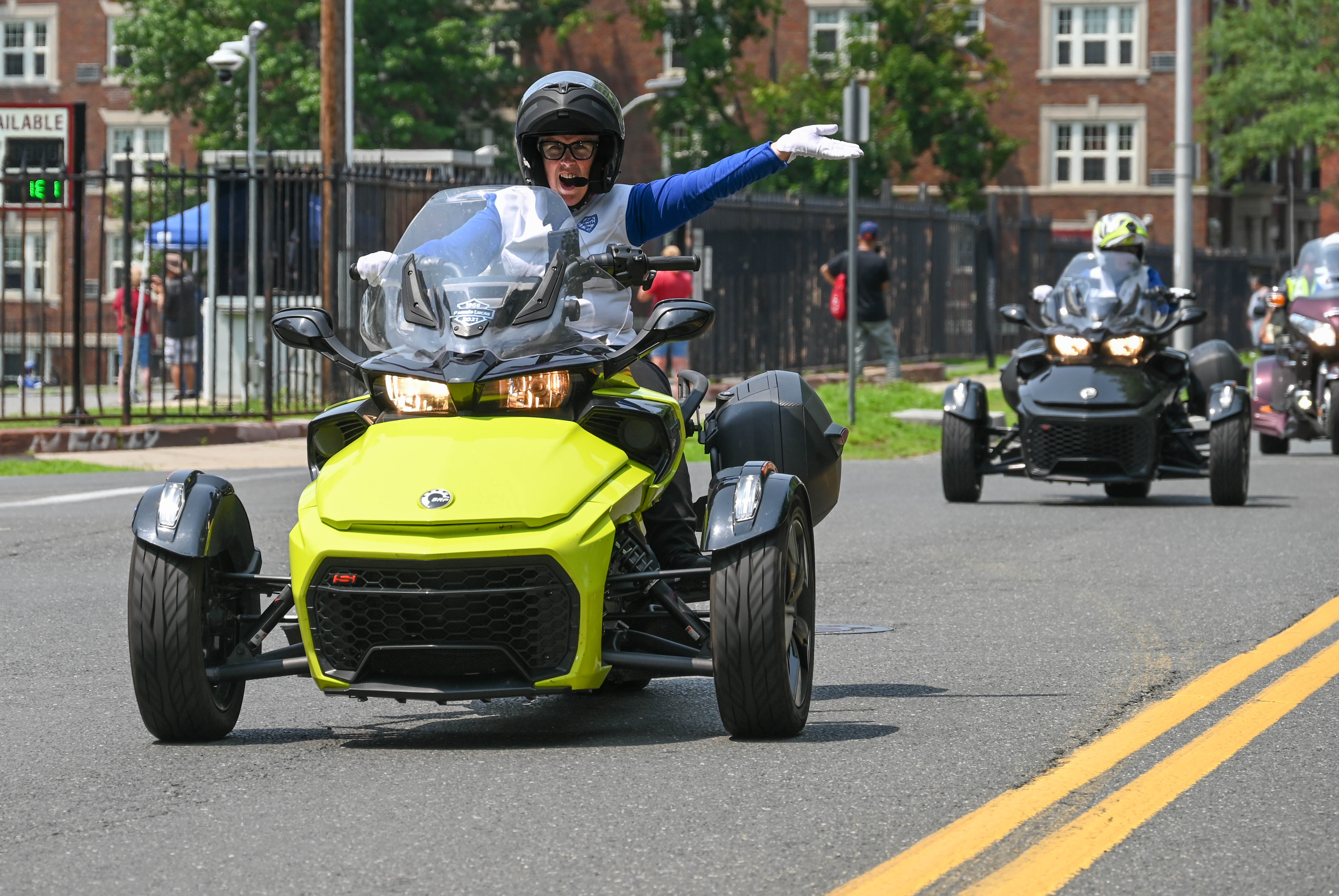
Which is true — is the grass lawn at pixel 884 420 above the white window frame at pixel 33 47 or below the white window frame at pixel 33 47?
below

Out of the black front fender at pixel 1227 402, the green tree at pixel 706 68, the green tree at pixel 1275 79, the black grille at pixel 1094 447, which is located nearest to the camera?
the black grille at pixel 1094 447

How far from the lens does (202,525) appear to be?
19.6ft

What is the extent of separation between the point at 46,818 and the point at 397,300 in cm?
177

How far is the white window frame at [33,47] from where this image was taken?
59.7 metres

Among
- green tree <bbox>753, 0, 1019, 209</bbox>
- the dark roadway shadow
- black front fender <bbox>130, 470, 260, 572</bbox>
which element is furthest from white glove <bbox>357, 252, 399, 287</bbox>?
green tree <bbox>753, 0, 1019, 209</bbox>

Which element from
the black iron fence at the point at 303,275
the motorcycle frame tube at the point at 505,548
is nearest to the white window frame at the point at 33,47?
the black iron fence at the point at 303,275

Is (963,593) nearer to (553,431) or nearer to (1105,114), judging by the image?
(553,431)

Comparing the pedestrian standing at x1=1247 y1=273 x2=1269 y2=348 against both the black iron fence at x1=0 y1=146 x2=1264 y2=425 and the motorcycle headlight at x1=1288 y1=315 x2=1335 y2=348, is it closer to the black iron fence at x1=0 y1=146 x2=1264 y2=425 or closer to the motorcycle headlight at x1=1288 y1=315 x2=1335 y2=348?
the black iron fence at x1=0 y1=146 x2=1264 y2=425

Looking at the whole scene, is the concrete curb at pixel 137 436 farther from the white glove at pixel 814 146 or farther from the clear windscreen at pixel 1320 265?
the white glove at pixel 814 146

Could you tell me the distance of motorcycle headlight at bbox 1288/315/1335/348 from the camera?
1877 cm

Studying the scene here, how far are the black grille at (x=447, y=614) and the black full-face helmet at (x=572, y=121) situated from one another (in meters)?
1.55

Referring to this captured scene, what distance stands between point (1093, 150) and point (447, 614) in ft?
186

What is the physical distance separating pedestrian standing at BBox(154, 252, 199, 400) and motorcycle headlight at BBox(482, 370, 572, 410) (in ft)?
51.2

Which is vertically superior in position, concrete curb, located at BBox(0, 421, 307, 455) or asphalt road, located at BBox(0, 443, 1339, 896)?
concrete curb, located at BBox(0, 421, 307, 455)
